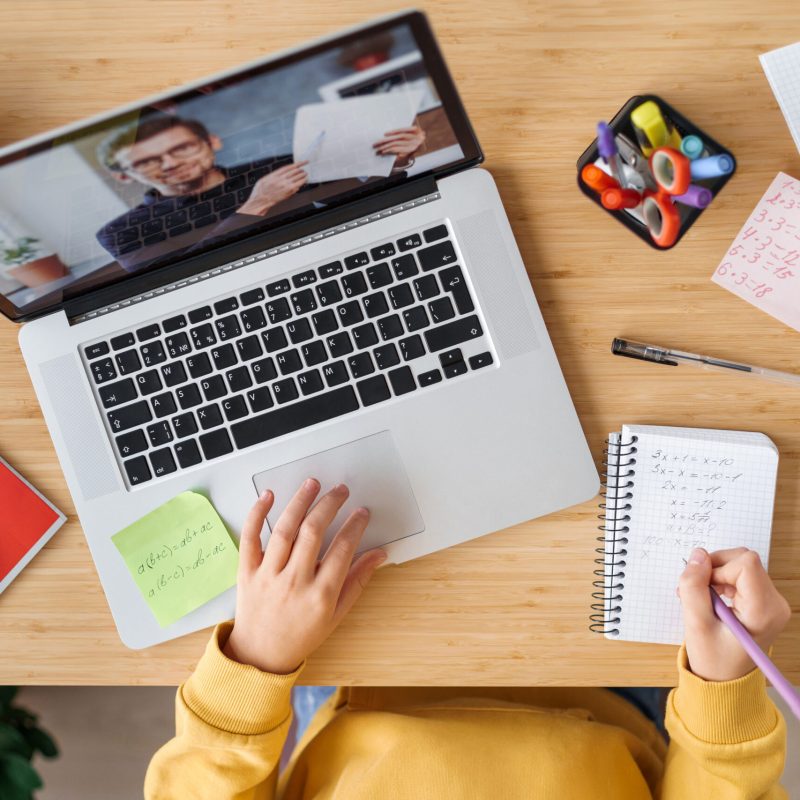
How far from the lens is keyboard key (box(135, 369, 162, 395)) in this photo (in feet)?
2.43

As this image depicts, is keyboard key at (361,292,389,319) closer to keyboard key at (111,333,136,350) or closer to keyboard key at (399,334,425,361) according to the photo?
keyboard key at (399,334,425,361)

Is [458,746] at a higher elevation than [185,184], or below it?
below

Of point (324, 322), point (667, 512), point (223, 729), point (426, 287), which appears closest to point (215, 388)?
point (324, 322)

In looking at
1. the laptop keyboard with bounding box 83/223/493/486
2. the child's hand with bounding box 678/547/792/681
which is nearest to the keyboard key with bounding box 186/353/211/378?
the laptop keyboard with bounding box 83/223/493/486

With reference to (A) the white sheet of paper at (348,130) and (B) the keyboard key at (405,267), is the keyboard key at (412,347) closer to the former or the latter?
(B) the keyboard key at (405,267)

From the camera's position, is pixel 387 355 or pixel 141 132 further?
pixel 387 355

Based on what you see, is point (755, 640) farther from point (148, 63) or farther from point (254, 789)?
point (148, 63)

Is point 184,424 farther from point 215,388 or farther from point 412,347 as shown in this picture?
point 412,347

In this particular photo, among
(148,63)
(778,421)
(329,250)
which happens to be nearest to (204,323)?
(329,250)

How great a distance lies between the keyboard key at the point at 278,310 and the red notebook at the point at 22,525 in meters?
0.31

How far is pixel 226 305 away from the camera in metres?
0.74

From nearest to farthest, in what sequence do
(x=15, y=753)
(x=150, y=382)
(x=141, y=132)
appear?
(x=141, y=132)
(x=150, y=382)
(x=15, y=753)

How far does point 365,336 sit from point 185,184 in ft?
0.71

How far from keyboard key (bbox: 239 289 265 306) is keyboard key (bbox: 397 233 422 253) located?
146 mm
